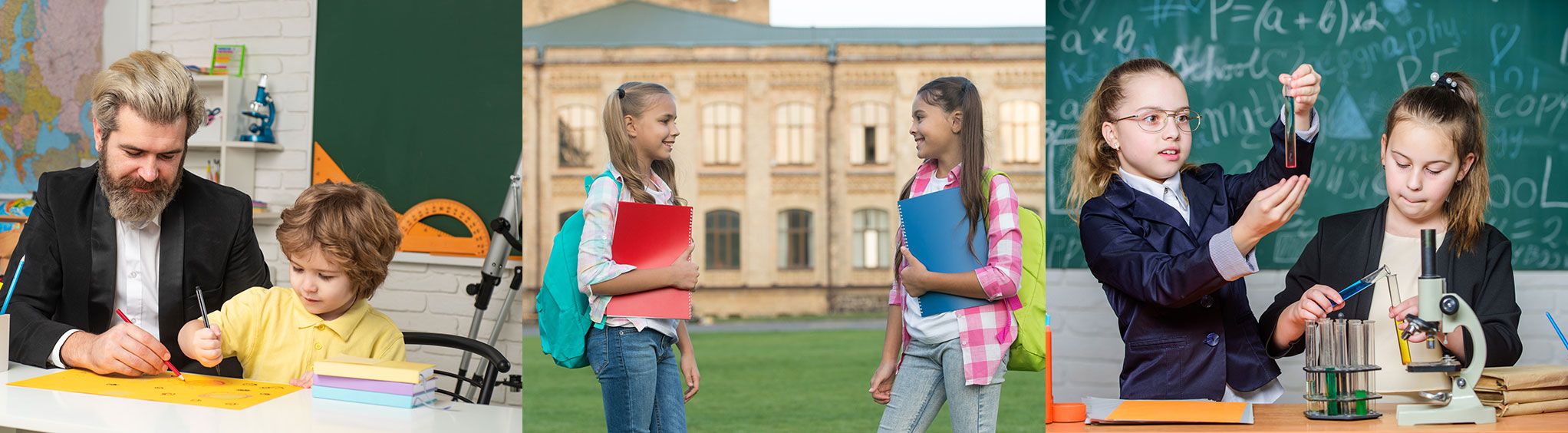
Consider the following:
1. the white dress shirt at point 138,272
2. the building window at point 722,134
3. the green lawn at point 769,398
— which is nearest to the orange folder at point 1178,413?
the building window at point 722,134

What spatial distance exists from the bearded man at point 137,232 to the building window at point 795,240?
1.39 metres

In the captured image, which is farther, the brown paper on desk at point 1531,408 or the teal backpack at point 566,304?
the teal backpack at point 566,304

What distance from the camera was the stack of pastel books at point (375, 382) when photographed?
7.16 ft

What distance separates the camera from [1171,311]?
7.80 feet

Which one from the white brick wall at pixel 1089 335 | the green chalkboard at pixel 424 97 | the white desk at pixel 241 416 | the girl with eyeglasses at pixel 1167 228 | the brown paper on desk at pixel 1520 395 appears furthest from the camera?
the green chalkboard at pixel 424 97

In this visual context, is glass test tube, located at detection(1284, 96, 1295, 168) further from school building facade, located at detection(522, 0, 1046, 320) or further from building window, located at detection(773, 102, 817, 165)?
building window, located at detection(773, 102, 817, 165)

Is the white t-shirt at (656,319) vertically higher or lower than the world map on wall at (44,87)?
lower

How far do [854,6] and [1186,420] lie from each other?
1176 millimetres

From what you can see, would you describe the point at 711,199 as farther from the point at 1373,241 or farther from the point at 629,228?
the point at 1373,241

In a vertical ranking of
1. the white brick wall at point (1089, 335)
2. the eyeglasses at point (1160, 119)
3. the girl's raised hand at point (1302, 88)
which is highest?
the girl's raised hand at point (1302, 88)

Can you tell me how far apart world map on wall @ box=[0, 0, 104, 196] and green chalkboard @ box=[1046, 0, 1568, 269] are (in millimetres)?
3654

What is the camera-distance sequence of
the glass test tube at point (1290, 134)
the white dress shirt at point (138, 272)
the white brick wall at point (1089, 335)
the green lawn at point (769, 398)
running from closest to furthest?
the glass test tube at point (1290, 134)
the white dress shirt at point (138, 272)
the white brick wall at point (1089, 335)
the green lawn at point (769, 398)

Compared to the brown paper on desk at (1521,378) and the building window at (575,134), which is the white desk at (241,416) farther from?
the brown paper on desk at (1521,378)

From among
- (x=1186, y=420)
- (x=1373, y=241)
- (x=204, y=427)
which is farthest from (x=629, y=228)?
(x=1373, y=241)
